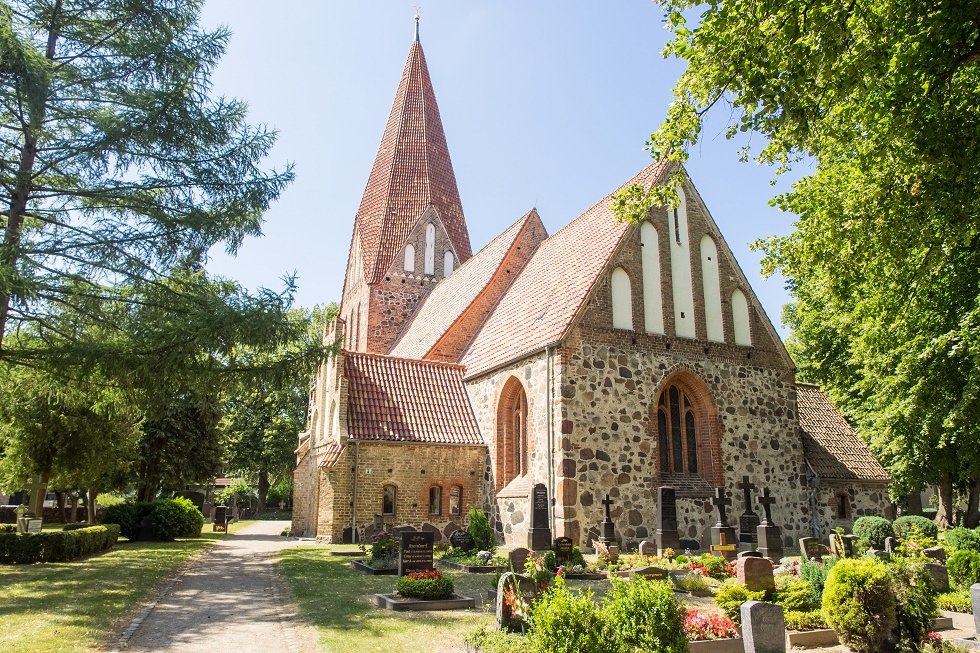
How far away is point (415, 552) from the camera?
11062 millimetres

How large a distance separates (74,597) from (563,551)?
8023mm

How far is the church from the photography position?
16219 mm

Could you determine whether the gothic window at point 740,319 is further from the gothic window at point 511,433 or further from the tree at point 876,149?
the gothic window at point 511,433

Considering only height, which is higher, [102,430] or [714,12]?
[714,12]

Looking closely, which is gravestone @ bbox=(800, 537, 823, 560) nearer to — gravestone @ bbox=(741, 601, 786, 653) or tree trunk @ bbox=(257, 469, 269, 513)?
gravestone @ bbox=(741, 601, 786, 653)

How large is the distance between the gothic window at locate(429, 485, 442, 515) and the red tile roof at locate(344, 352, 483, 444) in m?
1.32

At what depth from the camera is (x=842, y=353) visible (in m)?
27.8

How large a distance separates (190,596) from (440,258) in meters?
23.1

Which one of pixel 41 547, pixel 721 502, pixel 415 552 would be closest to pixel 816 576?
pixel 415 552

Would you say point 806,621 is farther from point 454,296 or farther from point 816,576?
point 454,296

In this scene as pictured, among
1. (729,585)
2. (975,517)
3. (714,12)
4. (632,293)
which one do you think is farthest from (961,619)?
(975,517)

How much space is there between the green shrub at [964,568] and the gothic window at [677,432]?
6771 mm

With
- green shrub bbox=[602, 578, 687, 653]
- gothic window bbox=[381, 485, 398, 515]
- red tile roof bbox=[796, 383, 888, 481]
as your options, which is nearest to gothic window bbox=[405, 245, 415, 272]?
gothic window bbox=[381, 485, 398, 515]

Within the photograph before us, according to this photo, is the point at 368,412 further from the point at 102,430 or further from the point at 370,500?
the point at 102,430
